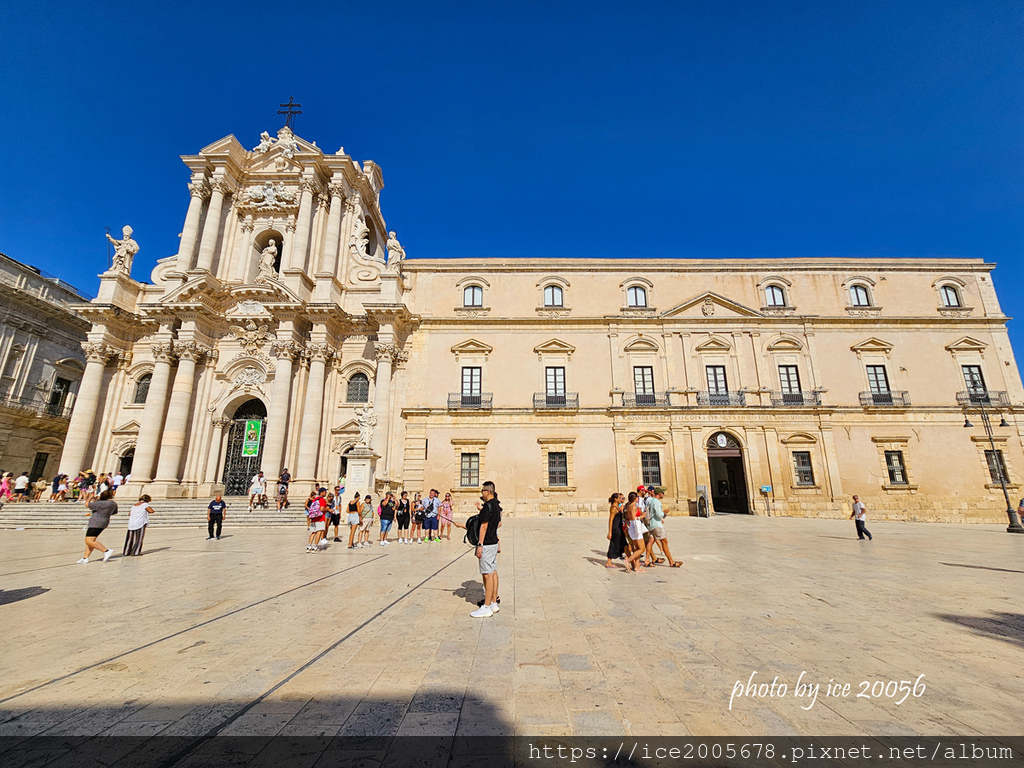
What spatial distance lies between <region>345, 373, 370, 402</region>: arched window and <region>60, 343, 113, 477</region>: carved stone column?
1189 cm

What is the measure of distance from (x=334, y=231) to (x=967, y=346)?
34.5 m

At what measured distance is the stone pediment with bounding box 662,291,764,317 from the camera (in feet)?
78.1

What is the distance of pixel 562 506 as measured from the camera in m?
21.2

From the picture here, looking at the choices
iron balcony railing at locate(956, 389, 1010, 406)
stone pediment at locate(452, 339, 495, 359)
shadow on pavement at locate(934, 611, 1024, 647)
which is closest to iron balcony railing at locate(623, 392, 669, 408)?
stone pediment at locate(452, 339, 495, 359)

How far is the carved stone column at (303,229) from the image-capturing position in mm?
23016

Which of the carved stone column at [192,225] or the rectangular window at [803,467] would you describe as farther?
the carved stone column at [192,225]

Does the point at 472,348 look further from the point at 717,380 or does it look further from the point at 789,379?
the point at 789,379

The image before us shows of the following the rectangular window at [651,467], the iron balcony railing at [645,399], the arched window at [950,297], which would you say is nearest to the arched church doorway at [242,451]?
the iron balcony railing at [645,399]

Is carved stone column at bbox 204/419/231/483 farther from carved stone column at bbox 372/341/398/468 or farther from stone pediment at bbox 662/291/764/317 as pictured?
stone pediment at bbox 662/291/764/317

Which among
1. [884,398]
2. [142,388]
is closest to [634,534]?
[884,398]

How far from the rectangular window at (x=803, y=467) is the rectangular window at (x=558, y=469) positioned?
36.8 feet

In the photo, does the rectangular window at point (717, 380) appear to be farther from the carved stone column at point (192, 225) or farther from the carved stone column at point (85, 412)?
the carved stone column at point (85, 412)

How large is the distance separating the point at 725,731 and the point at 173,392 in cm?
2489

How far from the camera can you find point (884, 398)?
22547mm
